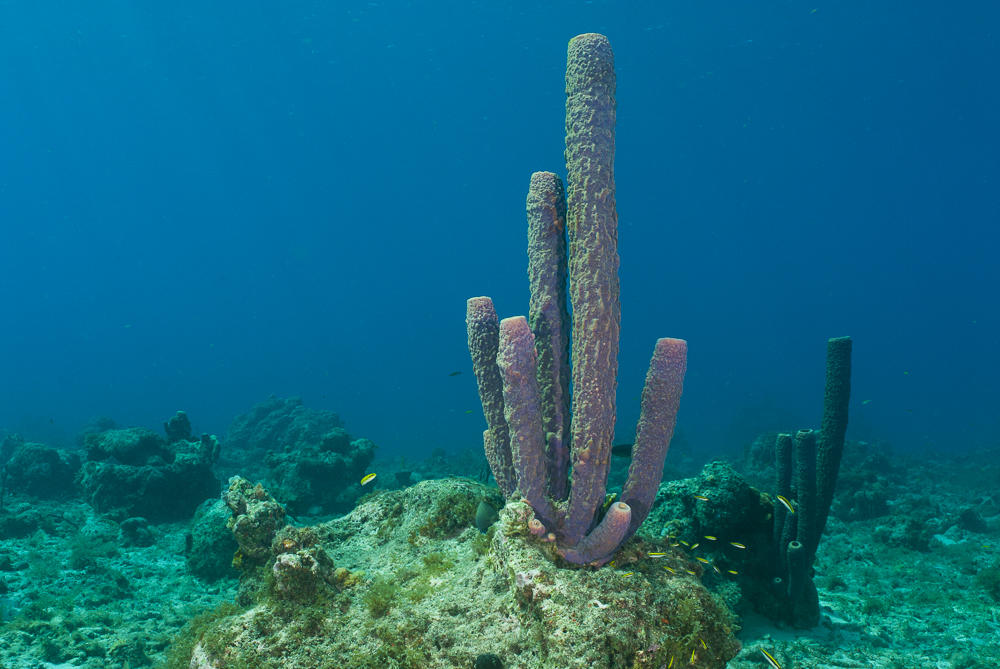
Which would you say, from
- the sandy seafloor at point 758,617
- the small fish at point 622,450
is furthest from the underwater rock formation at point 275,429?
the small fish at point 622,450

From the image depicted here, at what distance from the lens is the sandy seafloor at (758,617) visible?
4.93 m

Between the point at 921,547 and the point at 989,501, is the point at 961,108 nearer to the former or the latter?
the point at 989,501

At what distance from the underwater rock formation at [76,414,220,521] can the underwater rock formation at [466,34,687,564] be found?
8.84 m

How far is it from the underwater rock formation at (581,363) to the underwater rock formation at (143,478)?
8841mm

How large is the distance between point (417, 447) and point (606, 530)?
93.5ft

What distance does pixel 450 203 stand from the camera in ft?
388

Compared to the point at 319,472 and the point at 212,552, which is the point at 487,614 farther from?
the point at 319,472

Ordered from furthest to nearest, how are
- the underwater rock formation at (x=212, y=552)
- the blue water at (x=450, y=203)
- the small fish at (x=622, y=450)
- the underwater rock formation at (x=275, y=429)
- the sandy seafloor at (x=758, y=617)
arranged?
the blue water at (x=450, y=203)
the underwater rock formation at (x=275, y=429)
the underwater rock formation at (x=212, y=552)
the small fish at (x=622, y=450)
the sandy seafloor at (x=758, y=617)

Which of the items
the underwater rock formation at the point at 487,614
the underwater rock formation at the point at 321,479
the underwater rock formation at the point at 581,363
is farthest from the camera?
the underwater rock formation at the point at 321,479

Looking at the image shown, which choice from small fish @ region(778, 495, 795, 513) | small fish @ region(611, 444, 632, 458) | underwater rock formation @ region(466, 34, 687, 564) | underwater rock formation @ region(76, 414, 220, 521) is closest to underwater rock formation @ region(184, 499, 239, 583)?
underwater rock formation @ region(76, 414, 220, 521)

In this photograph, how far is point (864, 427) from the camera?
25.8 meters

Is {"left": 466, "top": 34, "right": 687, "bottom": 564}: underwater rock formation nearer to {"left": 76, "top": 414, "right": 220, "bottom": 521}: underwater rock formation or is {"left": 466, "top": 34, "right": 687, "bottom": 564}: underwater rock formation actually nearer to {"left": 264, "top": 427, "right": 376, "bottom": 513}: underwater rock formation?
{"left": 264, "top": 427, "right": 376, "bottom": 513}: underwater rock formation

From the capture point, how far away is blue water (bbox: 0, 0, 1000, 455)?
157 ft

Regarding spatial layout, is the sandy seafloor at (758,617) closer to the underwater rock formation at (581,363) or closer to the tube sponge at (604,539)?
the tube sponge at (604,539)
